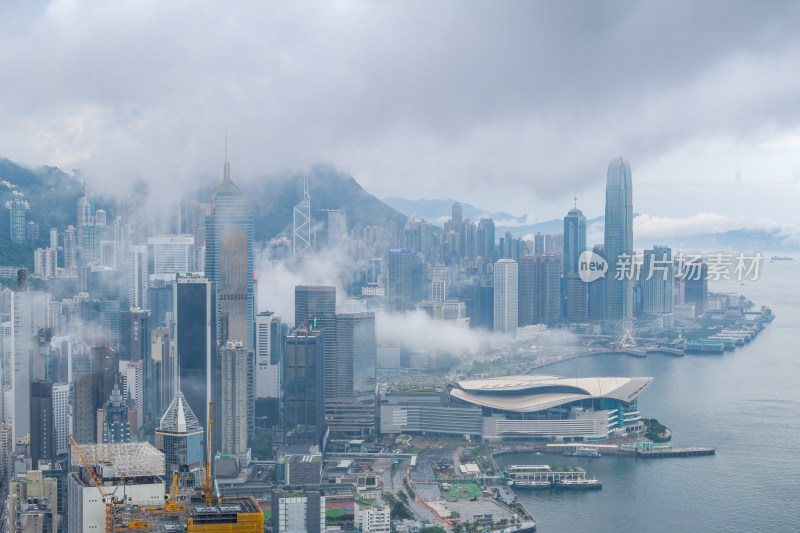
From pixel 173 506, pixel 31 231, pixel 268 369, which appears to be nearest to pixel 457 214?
pixel 268 369

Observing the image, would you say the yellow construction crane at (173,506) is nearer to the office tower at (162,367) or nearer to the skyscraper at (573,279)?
the office tower at (162,367)

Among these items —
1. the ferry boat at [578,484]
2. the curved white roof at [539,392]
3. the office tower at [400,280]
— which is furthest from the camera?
the office tower at [400,280]

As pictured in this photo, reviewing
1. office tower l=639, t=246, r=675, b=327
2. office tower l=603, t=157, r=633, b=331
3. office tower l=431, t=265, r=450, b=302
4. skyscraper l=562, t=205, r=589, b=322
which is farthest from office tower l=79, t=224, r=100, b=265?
office tower l=639, t=246, r=675, b=327

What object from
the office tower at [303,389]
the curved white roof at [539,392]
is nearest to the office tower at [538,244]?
the curved white roof at [539,392]

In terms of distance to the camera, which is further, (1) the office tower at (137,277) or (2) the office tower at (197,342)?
(1) the office tower at (137,277)

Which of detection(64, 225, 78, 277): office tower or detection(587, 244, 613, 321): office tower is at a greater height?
detection(64, 225, 78, 277): office tower

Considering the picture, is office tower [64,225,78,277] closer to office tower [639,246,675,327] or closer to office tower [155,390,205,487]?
office tower [155,390,205,487]

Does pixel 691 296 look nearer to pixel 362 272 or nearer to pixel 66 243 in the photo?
pixel 362 272
